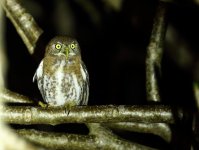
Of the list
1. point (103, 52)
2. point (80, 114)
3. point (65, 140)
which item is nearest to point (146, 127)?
point (65, 140)

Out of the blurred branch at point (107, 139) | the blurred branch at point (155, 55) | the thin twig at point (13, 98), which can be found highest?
the blurred branch at point (155, 55)

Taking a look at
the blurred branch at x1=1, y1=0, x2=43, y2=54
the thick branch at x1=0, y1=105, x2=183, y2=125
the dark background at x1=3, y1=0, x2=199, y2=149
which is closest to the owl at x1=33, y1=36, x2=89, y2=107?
the blurred branch at x1=1, y1=0, x2=43, y2=54

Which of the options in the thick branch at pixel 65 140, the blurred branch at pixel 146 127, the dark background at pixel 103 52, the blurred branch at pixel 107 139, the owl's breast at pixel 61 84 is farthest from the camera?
the dark background at pixel 103 52

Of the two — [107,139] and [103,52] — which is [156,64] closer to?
[107,139]

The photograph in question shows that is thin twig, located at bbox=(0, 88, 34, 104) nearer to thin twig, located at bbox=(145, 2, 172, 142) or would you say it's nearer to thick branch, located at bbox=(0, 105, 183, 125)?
thick branch, located at bbox=(0, 105, 183, 125)

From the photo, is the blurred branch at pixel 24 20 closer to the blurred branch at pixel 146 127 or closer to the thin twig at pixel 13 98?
the thin twig at pixel 13 98

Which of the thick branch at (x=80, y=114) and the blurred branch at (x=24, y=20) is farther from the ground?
the blurred branch at (x=24, y=20)

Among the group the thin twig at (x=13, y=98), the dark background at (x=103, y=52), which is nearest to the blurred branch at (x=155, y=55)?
the thin twig at (x=13, y=98)

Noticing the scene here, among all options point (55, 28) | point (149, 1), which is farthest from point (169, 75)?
point (55, 28)
